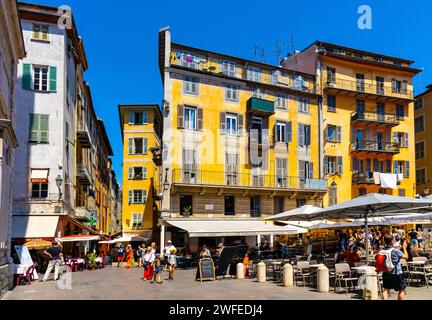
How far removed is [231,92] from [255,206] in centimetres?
851

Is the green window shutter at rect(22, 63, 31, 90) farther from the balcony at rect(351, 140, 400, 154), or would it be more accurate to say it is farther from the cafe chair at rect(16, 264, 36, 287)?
the balcony at rect(351, 140, 400, 154)

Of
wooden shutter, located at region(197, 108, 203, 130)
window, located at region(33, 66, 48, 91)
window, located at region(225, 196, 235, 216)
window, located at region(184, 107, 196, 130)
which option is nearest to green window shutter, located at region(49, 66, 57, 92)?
window, located at region(33, 66, 48, 91)

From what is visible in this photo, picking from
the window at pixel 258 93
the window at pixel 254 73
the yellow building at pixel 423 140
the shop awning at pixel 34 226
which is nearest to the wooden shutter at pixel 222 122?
the window at pixel 258 93

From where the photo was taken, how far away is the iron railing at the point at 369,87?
40.1m

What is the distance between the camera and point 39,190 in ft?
86.2

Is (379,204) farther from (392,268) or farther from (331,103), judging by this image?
(331,103)

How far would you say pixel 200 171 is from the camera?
3375 cm

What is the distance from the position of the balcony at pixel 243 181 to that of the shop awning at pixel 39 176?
28.7ft

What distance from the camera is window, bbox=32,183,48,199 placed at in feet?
85.8

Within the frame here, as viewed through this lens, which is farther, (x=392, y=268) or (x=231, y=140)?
(x=231, y=140)

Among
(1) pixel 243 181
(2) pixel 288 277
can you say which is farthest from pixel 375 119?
(2) pixel 288 277

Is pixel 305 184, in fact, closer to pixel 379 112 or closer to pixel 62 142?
pixel 379 112

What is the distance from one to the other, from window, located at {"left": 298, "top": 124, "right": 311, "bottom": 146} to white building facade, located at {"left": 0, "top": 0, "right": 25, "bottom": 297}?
2435 centimetres

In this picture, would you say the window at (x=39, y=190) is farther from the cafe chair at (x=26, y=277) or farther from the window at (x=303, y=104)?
the window at (x=303, y=104)
